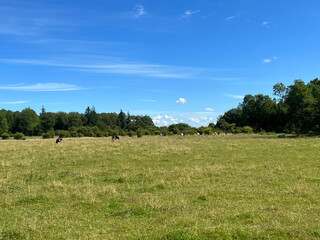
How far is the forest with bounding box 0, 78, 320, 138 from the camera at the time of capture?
178 feet

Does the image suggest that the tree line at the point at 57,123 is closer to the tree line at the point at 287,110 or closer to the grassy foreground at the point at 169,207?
the tree line at the point at 287,110

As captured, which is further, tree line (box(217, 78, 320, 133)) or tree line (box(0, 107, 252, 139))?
tree line (box(0, 107, 252, 139))

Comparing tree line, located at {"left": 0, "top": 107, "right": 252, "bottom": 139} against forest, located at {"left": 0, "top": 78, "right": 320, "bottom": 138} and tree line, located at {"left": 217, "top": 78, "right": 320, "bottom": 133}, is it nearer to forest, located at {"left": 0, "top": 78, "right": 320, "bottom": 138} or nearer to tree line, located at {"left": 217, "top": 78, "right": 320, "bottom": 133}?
forest, located at {"left": 0, "top": 78, "right": 320, "bottom": 138}

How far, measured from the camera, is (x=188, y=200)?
28.8 ft

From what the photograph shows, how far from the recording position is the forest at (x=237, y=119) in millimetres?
54219

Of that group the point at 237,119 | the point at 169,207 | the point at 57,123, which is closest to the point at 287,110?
the point at 237,119

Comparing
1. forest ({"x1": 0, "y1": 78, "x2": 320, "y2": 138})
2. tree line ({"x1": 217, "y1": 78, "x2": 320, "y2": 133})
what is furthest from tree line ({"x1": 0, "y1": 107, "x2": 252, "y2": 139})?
tree line ({"x1": 217, "y1": 78, "x2": 320, "y2": 133})

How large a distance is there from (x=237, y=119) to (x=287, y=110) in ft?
196

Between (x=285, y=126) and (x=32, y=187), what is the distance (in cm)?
8852

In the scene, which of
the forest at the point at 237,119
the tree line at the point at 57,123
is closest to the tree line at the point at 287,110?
the forest at the point at 237,119

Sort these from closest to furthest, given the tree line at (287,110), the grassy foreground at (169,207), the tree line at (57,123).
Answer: the grassy foreground at (169,207), the tree line at (287,110), the tree line at (57,123)

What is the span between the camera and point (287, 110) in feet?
222

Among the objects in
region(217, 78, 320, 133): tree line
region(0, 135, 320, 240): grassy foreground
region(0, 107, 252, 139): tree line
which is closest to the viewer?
region(0, 135, 320, 240): grassy foreground

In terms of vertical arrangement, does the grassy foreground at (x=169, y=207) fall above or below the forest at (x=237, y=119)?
below
